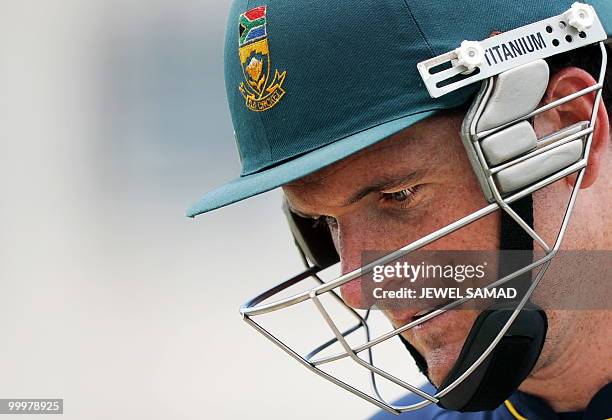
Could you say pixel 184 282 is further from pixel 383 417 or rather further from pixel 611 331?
pixel 611 331

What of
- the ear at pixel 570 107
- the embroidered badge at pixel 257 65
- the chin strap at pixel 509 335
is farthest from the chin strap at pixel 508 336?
the embroidered badge at pixel 257 65

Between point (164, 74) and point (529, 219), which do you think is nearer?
point (529, 219)

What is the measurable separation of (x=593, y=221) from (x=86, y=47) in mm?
3327

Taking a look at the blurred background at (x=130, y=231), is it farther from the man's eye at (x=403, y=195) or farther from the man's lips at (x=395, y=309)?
the man's eye at (x=403, y=195)

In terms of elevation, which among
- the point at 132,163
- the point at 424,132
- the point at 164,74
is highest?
the point at 164,74

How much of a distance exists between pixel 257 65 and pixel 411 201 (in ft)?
0.88

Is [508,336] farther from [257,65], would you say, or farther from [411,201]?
[257,65]

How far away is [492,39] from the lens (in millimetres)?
1246

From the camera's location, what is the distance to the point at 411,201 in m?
1.31

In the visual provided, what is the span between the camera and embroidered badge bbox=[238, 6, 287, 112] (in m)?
1.33

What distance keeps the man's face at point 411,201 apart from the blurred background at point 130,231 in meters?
1.47

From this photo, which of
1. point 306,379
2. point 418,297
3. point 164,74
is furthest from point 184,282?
point 418,297

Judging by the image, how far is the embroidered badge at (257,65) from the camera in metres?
1.33

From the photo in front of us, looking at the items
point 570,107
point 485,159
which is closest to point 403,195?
point 485,159
